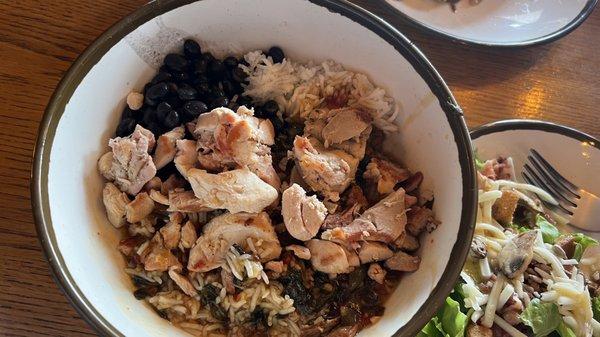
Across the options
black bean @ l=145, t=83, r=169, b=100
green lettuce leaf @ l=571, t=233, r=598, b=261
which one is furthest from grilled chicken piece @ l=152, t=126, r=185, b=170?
green lettuce leaf @ l=571, t=233, r=598, b=261

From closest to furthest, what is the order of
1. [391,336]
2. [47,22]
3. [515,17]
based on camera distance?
1. [391,336]
2. [47,22]
3. [515,17]

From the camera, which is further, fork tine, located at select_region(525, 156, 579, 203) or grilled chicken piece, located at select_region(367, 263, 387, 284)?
fork tine, located at select_region(525, 156, 579, 203)

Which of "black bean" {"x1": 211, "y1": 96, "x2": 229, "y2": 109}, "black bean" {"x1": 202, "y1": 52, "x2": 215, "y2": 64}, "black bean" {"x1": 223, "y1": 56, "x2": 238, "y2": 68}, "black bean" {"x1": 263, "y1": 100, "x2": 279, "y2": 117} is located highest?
"black bean" {"x1": 202, "y1": 52, "x2": 215, "y2": 64}

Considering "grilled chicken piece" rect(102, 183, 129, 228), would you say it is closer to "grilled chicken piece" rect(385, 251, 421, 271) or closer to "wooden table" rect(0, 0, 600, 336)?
"wooden table" rect(0, 0, 600, 336)

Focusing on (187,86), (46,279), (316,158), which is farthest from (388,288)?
(46,279)

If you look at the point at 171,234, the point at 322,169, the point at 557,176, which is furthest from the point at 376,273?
the point at 557,176

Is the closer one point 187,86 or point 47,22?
point 187,86

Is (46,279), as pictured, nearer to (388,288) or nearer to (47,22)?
(47,22)

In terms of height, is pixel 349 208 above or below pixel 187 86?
below
